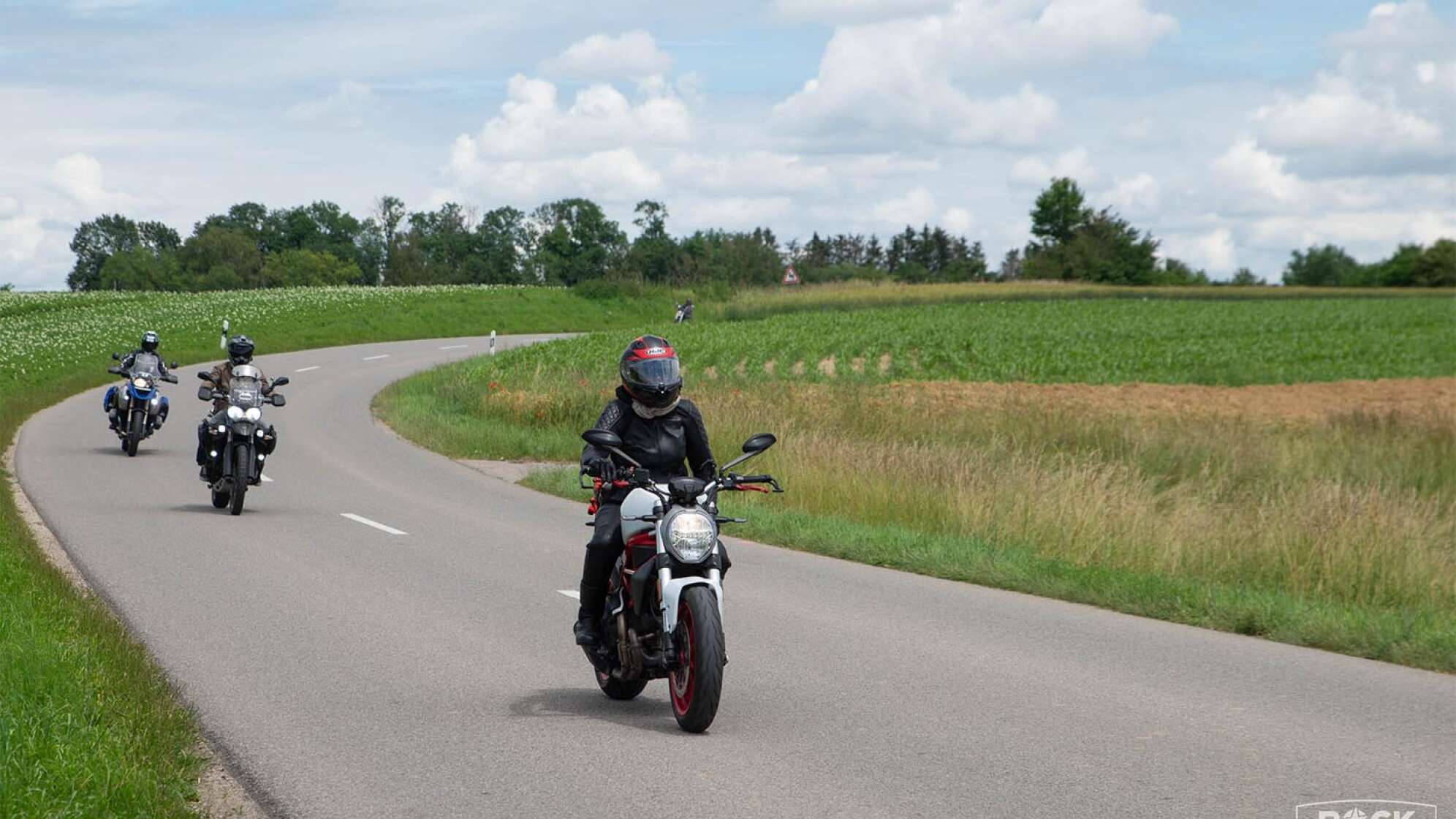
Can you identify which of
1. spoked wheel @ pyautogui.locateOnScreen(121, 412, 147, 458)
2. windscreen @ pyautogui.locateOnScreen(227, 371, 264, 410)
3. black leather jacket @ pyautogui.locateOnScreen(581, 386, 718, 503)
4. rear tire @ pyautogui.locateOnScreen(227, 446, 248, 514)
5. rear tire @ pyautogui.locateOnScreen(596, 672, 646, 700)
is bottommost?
Answer: spoked wheel @ pyautogui.locateOnScreen(121, 412, 147, 458)

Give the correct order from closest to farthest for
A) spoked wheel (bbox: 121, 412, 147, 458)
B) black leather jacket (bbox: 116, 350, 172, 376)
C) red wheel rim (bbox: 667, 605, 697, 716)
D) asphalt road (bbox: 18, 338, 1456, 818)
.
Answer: asphalt road (bbox: 18, 338, 1456, 818)
red wheel rim (bbox: 667, 605, 697, 716)
spoked wheel (bbox: 121, 412, 147, 458)
black leather jacket (bbox: 116, 350, 172, 376)

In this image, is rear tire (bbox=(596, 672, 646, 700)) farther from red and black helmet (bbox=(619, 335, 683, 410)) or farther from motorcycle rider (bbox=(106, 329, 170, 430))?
motorcycle rider (bbox=(106, 329, 170, 430))

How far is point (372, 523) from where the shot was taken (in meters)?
15.3

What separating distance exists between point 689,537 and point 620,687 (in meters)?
1.31

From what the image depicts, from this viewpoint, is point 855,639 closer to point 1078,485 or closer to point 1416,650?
point 1416,650

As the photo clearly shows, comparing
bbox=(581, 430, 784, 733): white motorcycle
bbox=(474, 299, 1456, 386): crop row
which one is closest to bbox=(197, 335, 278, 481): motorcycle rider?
bbox=(581, 430, 784, 733): white motorcycle

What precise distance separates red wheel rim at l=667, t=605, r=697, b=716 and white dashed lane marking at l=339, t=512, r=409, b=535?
318 inches

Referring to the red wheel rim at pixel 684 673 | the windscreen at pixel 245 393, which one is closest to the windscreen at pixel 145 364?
Answer: the windscreen at pixel 245 393

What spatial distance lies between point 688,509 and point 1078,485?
375 inches

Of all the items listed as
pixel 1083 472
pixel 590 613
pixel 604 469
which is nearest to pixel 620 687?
pixel 590 613

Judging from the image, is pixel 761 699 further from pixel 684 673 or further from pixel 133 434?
pixel 133 434

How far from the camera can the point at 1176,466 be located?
18.9m

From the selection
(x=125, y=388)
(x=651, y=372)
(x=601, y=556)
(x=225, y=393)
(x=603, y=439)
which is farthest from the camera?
(x=125, y=388)

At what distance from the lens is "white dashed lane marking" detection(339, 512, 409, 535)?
14.6 meters
